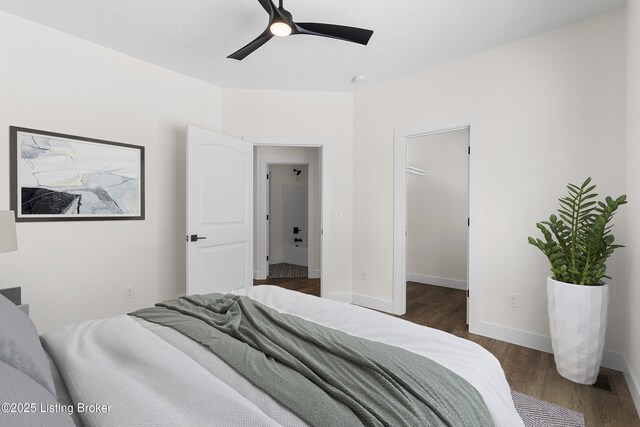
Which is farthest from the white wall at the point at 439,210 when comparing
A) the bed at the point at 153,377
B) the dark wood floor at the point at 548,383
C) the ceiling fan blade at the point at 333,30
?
the bed at the point at 153,377

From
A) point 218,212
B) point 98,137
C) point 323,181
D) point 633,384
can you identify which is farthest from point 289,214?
point 633,384

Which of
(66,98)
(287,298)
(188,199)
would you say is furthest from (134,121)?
(287,298)

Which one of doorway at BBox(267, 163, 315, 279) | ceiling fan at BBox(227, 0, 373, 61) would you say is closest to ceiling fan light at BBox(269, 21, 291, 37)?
ceiling fan at BBox(227, 0, 373, 61)

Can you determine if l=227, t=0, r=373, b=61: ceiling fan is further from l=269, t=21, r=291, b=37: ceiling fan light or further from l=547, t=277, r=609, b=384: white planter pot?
l=547, t=277, r=609, b=384: white planter pot

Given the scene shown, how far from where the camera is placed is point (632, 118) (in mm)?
2066

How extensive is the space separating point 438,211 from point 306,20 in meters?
3.45

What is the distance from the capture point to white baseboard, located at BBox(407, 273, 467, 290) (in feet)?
15.1

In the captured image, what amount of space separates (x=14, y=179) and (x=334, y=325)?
2.69 m

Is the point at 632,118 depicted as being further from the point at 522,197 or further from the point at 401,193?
the point at 401,193

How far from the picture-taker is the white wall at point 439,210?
4.66 meters

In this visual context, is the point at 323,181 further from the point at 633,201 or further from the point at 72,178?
the point at 633,201

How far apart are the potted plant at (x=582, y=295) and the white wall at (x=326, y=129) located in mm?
2188

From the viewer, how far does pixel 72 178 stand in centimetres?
267

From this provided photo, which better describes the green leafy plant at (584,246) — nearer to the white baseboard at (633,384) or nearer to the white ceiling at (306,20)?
the white baseboard at (633,384)
